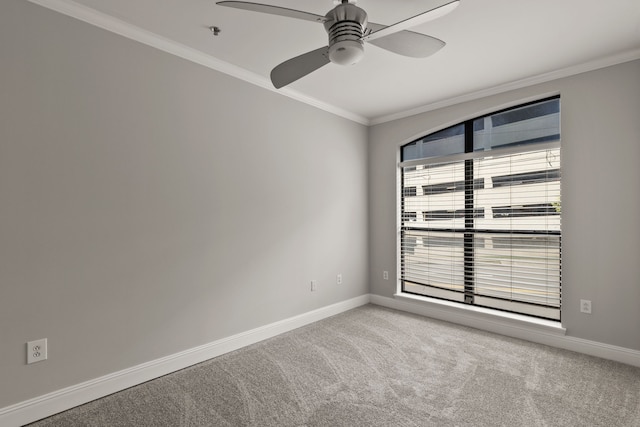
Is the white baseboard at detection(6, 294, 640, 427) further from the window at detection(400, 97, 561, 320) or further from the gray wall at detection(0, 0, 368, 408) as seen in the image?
the window at detection(400, 97, 561, 320)

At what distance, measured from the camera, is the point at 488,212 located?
351 centimetres

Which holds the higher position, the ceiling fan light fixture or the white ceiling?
the white ceiling

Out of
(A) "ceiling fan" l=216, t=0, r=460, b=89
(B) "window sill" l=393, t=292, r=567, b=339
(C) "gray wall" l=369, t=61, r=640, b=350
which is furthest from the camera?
(B) "window sill" l=393, t=292, r=567, b=339

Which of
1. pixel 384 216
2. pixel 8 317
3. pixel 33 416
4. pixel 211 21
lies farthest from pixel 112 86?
pixel 384 216

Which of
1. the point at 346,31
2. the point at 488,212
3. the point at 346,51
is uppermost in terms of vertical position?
the point at 346,31

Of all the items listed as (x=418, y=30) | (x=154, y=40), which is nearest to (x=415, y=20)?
(x=418, y=30)

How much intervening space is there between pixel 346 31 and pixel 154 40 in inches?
62.6

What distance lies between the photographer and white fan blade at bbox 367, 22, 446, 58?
174cm

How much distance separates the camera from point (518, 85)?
317 centimetres

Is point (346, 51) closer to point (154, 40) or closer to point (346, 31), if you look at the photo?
point (346, 31)

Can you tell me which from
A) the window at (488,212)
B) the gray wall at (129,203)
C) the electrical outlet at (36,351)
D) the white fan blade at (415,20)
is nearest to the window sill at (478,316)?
the window at (488,212)

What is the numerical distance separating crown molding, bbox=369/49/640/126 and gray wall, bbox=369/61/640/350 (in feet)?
0.16

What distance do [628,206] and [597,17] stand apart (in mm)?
1490

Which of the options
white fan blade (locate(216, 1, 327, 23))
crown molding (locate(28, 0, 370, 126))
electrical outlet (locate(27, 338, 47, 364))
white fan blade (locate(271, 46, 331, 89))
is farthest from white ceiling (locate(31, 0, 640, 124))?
electrical outlet (locate(27, 338, 47, 364))
